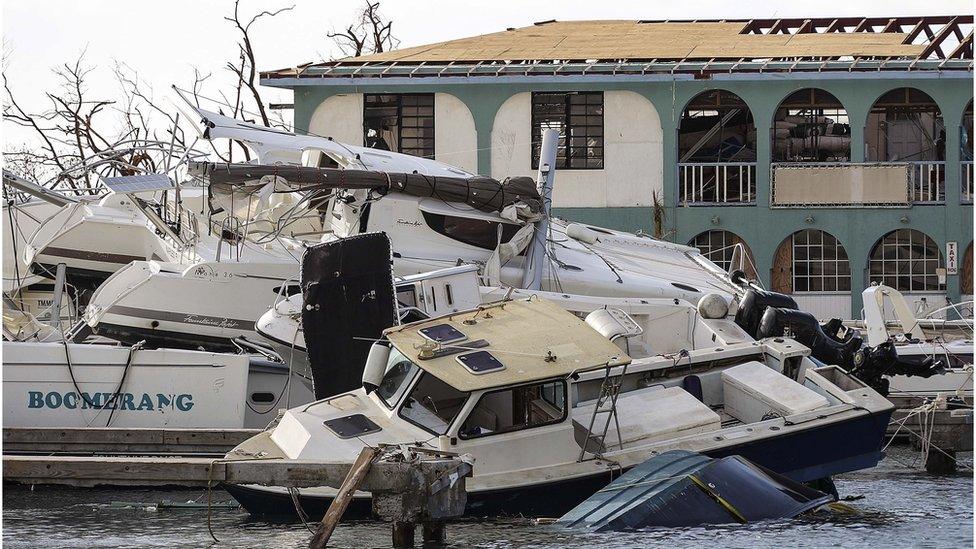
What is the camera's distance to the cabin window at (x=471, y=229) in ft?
78.3

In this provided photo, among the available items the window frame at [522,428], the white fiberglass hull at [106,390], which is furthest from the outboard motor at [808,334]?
the white fiberglass hull at [106,390]

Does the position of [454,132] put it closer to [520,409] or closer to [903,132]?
[903,132]

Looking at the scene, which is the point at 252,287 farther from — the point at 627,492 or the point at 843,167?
the point at 843,167

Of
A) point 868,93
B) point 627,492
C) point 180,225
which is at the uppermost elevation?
point 868,93

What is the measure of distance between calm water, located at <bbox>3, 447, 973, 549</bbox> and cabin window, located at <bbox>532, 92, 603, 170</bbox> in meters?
18.0

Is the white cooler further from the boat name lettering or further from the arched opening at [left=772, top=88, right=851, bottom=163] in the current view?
the arched opening at [left=772, top=88, right=851, bottom=163]

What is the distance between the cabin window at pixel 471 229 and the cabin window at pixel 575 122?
403 inches

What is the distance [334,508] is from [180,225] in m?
12.2

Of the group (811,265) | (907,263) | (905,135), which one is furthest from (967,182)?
(811,265)

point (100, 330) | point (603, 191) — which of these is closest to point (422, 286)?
point (100, 330)

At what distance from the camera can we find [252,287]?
22.4 meters

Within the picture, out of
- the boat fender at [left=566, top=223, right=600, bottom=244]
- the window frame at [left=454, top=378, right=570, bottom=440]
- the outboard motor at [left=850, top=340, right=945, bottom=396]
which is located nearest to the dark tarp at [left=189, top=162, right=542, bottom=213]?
the boat fender at [left=566, top=223, right=600, bottom=244]

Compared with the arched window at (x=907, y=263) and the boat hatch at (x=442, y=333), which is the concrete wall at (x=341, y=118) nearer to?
the arched window at (x=907, y=263)

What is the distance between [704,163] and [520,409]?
19.9 m
